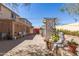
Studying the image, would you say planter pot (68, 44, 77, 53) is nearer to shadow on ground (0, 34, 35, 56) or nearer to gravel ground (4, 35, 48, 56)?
gravel ground (4, 35, 48, 56)

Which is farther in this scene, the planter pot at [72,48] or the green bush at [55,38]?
the green bush at [55,38]

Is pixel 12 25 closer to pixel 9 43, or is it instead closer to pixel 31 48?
pixel 9 43

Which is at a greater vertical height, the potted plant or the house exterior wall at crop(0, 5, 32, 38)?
the house exterior wall at crop(0, 5, 32, 38)

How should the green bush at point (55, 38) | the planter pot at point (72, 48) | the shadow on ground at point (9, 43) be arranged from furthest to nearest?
the green bush at point (55, 38) < the shadow on ground at point (9, 43) < the planter pot at point (72, 48)

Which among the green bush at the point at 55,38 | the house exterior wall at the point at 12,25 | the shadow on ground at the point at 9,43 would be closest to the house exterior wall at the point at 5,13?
the house exterior wall at the point at 12,25

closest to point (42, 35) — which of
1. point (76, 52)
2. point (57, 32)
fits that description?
point (57, 32)

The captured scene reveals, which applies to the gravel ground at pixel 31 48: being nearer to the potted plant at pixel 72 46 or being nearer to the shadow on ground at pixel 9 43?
the shadow on ground at pixel 9 43

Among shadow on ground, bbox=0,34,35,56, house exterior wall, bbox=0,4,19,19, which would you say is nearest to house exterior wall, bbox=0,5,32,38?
house exterior wall, bbox=0,4,19,19

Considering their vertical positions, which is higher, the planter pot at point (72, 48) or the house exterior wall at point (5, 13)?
the house exterior wall at point (5, 13)

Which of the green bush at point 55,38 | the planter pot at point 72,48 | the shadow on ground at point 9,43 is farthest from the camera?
the green bush at point 55,38

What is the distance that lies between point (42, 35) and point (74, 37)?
28.0 inches

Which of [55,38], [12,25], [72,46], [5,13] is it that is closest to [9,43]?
[12,25]

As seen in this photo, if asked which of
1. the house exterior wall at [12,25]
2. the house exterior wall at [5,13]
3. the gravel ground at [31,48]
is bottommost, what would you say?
the gravel ground at [31,48]

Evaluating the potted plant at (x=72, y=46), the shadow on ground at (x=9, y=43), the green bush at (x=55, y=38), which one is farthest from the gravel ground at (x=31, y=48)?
the potted plant at (x=72, y=46)
